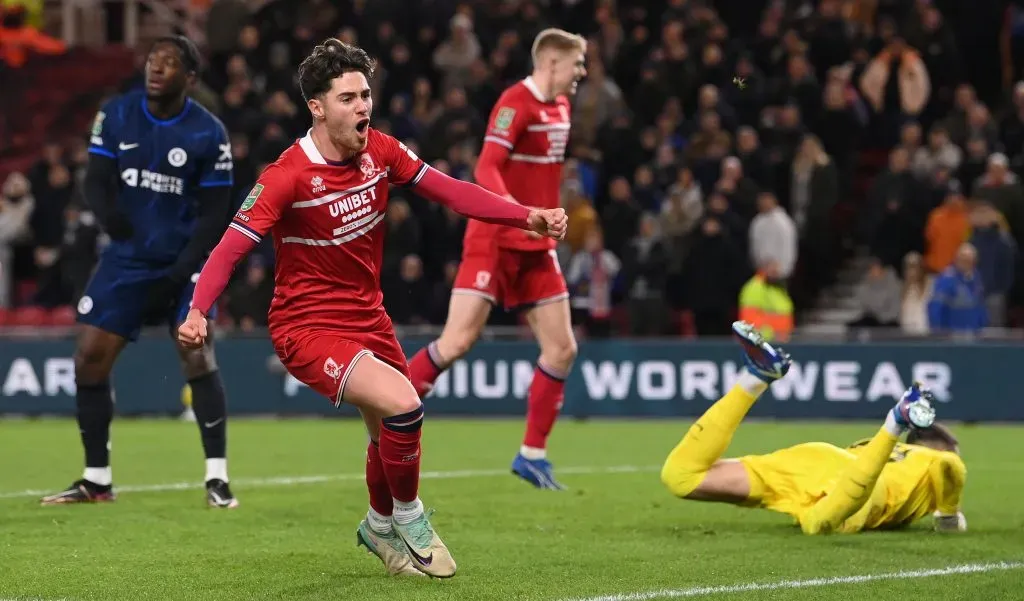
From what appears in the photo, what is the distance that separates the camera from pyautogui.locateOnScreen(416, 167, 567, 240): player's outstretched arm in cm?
695

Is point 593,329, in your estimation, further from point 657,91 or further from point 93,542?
point 93,542

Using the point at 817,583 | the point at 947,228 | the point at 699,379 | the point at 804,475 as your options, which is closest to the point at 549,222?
the point at 817,583

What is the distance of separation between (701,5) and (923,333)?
23.1 feet

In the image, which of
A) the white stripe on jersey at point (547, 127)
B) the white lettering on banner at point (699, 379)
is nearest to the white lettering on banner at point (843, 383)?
the white lettering on banner at point (699, 379)

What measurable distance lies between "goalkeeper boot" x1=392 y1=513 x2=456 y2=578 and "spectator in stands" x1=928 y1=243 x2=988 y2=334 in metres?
11.7

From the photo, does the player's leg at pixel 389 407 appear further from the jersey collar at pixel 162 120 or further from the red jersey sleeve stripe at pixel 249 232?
Answer: the jersey collar at pixel 162 120

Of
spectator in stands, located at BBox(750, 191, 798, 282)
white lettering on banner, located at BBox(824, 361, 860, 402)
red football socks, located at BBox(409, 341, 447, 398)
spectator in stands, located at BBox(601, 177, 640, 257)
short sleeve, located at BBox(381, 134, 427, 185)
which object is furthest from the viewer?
spectator in stands, located at BBox(601, 177, 640, 257)

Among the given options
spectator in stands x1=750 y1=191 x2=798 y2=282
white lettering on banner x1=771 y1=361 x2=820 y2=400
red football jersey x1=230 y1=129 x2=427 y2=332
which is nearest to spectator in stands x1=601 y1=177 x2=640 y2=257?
spectator in stands x1=750 y1=191 x2=798 y2=282

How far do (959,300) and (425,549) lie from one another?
12.1m

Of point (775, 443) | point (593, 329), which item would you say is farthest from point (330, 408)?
point (775, 443)

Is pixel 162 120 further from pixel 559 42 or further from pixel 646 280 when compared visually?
pixel 646 280

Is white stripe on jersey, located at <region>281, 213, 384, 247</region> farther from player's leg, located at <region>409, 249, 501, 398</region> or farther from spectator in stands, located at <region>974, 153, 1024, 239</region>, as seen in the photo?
spectator in stands, located at <region>974, 153, 1024, 239</region>

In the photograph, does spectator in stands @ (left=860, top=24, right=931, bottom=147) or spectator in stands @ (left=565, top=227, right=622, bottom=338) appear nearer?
spectator in stands @ (left=565, top=227, right=622, bottom=338)

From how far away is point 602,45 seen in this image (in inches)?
866
